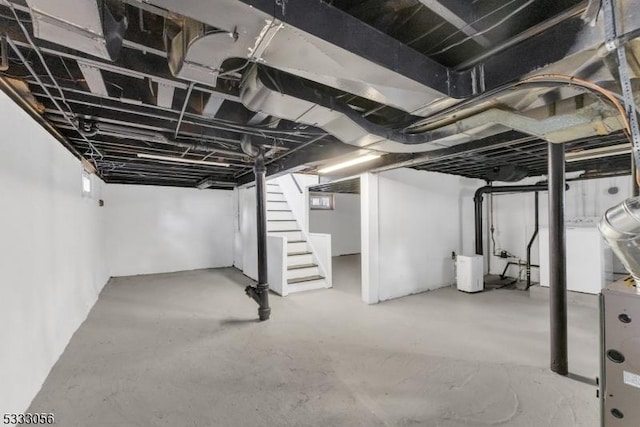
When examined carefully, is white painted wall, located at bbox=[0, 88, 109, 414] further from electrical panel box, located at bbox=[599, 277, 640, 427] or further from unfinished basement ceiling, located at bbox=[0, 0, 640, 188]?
electrical panel box, located at bbox=[599, 277, 640, 427]

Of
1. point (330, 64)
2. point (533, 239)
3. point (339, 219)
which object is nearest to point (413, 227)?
point (533, 239)

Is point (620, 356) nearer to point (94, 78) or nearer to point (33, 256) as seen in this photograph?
point (94, 78)

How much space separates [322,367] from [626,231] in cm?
218

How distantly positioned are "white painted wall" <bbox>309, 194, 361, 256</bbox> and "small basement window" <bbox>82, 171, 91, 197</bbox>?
5416 mm

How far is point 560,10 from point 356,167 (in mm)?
3249

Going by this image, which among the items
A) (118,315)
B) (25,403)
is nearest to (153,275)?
(118,315)

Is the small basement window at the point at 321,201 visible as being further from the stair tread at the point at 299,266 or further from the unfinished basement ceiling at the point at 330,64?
the unfinished basement ceiling at the point at 330,64

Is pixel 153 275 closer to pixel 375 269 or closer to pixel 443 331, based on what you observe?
pixel 375 269

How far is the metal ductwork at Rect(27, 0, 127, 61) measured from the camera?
3.20 feet

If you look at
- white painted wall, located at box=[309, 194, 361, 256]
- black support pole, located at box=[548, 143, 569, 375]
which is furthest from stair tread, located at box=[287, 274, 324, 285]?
white painted wall, located at box=[309, 194, 361, 256]

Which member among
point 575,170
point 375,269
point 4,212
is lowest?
point 375,269

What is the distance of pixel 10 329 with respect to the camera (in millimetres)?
1755

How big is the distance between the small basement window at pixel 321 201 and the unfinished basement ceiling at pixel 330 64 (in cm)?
587

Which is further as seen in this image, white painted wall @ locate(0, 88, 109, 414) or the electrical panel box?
white painted wall @ locate(0, 88, 109, 414)
